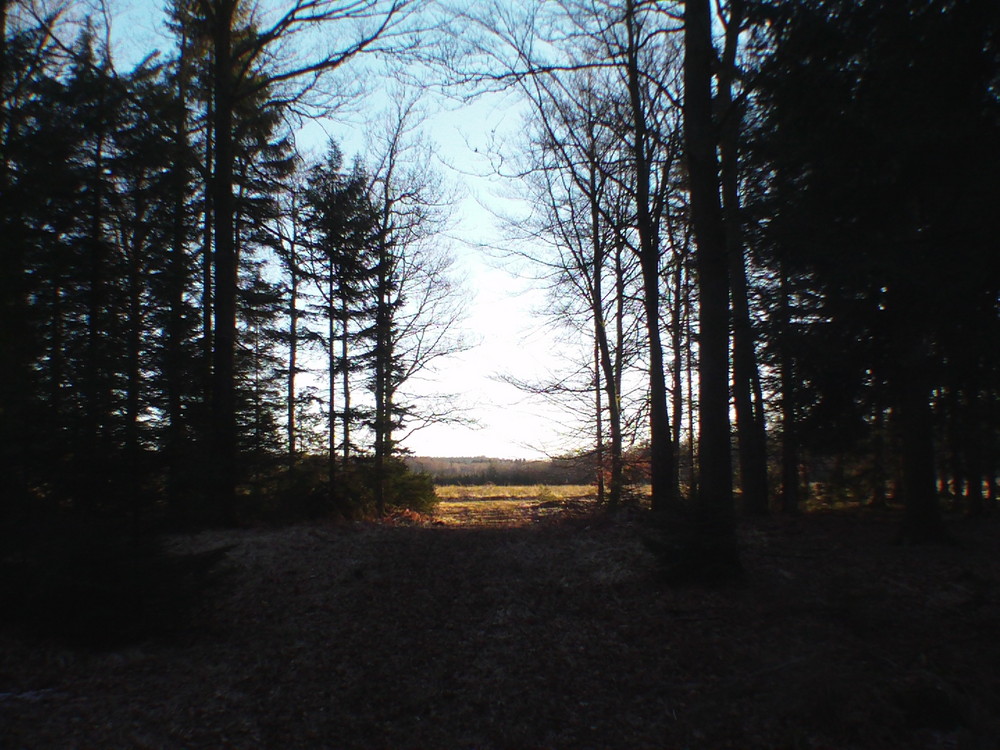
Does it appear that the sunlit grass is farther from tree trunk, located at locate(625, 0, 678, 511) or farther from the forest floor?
the forest floor

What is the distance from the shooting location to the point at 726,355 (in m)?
8.28

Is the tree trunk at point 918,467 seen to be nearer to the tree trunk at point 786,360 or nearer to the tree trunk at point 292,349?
the tree trunk at point 786,360

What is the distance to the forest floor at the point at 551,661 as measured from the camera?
4781 mm

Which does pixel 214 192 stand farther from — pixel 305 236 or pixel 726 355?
pixel 726 355

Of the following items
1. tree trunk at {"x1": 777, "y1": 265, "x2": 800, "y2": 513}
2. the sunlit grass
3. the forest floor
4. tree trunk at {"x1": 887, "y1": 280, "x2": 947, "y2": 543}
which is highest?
tree trunk at {"x1": 777, "y1": 265, "x2": 800, "y2": 513}

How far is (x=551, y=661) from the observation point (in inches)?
248

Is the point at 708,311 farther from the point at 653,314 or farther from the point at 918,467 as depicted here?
the point at 653,314

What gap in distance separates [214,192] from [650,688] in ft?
41.2

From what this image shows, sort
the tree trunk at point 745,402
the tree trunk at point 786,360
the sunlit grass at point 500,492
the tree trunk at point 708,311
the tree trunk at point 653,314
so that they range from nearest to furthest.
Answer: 1. the tree trunk at point 708,311
2. the tree trunk at point 786,360
3. the tree trunk at point 745,402
4. the tree trunk at point 653,314
5. the sunlit grass at point 500,492

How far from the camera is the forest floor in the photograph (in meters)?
4.78

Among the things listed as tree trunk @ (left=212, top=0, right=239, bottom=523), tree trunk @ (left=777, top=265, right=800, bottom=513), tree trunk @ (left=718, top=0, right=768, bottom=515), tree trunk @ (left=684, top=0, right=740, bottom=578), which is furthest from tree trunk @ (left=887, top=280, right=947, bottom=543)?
tree trunk @ (left=212, top=0, right=239, bottom=523)

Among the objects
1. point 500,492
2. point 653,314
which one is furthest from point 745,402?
point 500,492

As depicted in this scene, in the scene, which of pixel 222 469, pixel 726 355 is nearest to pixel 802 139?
pixel 726 355

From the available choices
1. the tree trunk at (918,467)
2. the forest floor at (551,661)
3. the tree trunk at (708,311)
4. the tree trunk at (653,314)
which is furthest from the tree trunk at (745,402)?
the forest floor at (551,661)
